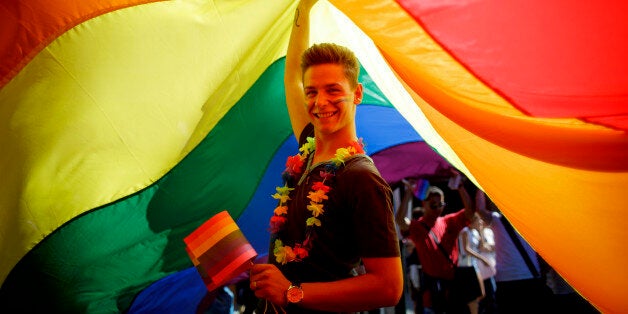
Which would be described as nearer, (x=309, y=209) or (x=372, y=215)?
(x=372, y=215)

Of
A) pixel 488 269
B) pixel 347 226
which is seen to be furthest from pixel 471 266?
pixel 347 226

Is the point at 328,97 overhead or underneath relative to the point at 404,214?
overhead

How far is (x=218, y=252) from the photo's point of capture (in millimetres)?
1311

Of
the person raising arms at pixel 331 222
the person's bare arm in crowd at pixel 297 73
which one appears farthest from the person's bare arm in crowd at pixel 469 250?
the person raising arms at pixel 331 222

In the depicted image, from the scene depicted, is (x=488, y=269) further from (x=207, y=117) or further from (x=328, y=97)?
(x=328, y=97)

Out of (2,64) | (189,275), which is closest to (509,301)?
(189,275)

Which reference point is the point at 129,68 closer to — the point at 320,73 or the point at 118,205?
the point at 118,205

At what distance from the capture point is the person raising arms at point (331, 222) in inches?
51.0

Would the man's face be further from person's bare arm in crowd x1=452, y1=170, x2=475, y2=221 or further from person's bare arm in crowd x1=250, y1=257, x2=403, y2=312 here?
person's bare arm in crowd x1=452, y1=170, x2=475, y2=221

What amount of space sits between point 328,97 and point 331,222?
42 centimetres

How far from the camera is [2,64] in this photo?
154cm

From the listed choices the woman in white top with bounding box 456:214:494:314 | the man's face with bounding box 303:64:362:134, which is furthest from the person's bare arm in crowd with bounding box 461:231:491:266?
the man's face with bounding box 303:64:362:134

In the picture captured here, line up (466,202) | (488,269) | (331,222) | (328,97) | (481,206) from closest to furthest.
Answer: (331,222), (328,97), (466,202), (481,206), (488,269)

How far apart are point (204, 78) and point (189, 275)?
1127 mm
